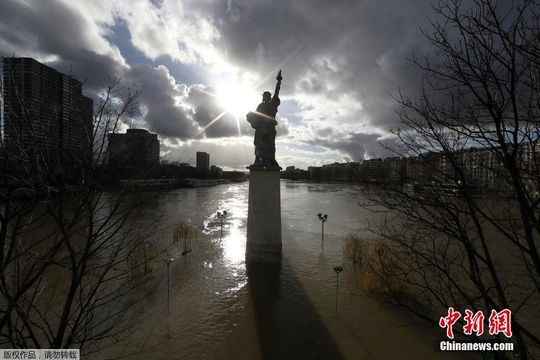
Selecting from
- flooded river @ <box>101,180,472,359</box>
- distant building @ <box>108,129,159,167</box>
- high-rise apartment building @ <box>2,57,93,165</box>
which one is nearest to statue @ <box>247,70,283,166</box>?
flooded river @ <box>101,180,472,359</box>

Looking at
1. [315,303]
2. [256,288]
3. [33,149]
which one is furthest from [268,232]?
[33,149]

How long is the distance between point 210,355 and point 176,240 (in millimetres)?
11468

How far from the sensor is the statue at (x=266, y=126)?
563 inches

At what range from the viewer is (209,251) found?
56.4ft

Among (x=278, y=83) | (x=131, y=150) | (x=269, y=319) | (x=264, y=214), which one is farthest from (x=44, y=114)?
(x=278, y=83)

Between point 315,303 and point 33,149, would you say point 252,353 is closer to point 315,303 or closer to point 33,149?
point 315,303

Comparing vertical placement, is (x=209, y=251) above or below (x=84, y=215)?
below

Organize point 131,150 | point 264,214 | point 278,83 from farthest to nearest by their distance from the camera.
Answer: point 278,83
point 264,214
point 131,150

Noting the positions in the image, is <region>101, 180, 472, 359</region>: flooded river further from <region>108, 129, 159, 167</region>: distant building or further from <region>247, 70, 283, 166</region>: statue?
Result: <region>247, 70, 283, 166</region>: statue

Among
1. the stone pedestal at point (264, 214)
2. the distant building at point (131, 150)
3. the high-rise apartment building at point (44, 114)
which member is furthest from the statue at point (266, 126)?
the high-rise apartment building at point (44, 114)

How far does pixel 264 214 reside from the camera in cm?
1371

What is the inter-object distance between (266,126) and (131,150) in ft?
32.7

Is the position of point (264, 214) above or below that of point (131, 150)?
below

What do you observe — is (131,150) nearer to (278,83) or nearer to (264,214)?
(264,214)
